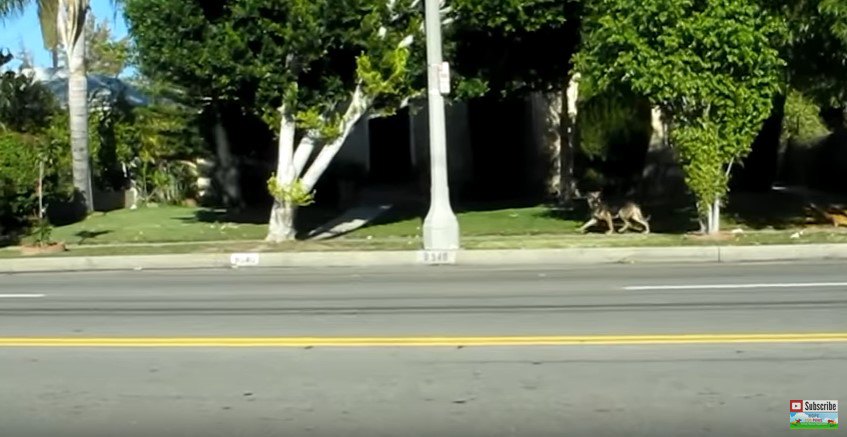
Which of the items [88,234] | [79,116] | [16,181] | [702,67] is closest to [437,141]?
[702,67]

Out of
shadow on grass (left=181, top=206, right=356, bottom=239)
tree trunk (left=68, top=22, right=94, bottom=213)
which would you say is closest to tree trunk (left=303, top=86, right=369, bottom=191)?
shadow on grass (left=181, top=206, right=356, bottom=239)

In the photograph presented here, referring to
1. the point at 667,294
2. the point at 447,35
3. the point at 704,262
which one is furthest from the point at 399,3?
the point at 667,294

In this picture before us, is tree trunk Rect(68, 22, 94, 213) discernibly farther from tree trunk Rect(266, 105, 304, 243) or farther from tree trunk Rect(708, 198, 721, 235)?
tree trunk Rect(708, 198, 721, 235)

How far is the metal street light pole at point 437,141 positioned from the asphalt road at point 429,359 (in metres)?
3.26

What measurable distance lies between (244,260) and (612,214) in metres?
6.06

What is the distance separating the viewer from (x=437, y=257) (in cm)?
1602

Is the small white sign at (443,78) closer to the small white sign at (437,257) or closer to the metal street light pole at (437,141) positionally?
the metal street light pole at (437,141)

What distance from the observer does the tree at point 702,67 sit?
52.4ft

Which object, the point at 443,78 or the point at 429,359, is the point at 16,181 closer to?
the point at 443,78

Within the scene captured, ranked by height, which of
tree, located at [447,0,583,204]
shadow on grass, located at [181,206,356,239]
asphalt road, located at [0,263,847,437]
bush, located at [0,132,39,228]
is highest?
tree, located at [447,0,583,204]

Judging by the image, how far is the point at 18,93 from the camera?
25.7 meters

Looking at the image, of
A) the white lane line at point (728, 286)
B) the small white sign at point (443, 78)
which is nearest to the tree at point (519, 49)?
the small white sign at point (443, 78)

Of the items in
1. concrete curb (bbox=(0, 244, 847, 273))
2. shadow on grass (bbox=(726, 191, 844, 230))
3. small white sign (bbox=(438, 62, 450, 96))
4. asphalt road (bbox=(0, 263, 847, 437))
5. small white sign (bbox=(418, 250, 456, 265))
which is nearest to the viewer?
asphalt road (bbox=(0, 263, 847, 437))

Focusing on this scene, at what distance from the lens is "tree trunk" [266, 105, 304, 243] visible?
17844mm
